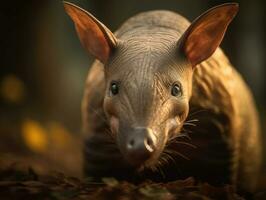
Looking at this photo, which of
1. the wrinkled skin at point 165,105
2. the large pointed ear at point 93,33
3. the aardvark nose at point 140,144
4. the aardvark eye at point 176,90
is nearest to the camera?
the aardvark nose at point 140,144

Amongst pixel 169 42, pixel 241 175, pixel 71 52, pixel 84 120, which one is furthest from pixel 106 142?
pixel 71 52

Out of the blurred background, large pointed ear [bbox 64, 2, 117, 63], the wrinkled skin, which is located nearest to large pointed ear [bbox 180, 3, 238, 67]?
the wrinkled skin

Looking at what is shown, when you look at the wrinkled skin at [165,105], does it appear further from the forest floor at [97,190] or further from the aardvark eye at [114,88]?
the forest floor at [97,190]

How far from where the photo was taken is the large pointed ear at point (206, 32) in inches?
142

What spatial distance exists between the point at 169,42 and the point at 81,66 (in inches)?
148

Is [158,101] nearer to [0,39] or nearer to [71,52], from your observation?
[0,39]

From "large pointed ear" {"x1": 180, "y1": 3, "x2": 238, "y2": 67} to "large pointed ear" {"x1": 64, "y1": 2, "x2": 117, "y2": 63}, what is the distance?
1.48 feet

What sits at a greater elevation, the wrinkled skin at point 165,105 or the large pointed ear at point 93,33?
the large pointed ear at point 93,33

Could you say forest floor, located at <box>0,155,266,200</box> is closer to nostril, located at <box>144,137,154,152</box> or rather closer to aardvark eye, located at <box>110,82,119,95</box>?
nostril, located at <box>144,137,154,152</box>

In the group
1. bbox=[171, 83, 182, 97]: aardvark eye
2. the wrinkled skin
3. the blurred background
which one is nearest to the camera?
the wrinkled skin

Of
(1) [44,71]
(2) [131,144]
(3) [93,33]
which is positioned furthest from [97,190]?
(1) [44,71]

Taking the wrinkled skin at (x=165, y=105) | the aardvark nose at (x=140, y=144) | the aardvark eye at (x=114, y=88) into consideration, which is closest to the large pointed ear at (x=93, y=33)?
the wrinkled skin at (x=165, y=105)

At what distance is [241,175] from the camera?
4.75 metres

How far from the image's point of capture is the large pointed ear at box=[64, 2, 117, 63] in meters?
3.69
